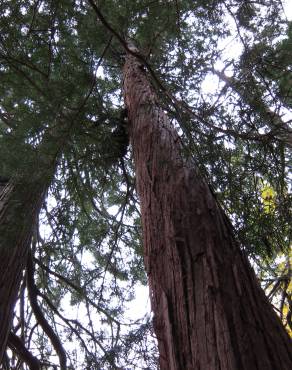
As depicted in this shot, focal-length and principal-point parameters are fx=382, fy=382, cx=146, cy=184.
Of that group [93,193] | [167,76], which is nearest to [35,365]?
[93,193]

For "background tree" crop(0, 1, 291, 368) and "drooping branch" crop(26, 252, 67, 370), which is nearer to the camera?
"background tree" crop(0, 1, 291, 368)

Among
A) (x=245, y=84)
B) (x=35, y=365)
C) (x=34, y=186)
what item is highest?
(x=245, y=84)

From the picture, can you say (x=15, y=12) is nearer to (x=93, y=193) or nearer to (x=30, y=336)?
(x=93, y=193)

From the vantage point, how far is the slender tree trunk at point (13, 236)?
2774mm

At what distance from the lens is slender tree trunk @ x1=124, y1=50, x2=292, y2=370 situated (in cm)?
130

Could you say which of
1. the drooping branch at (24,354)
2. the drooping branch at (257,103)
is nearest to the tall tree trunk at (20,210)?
the drooping branch at (24,354)

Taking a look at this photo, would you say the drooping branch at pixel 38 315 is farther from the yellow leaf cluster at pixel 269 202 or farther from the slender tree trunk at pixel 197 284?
the yellow leaf cluster at pixel 269 202

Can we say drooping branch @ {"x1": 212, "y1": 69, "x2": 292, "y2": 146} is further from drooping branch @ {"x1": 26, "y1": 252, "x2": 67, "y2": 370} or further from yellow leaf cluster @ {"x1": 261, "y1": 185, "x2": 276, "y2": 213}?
drooping branch @ {"x1": 26, "y1": 252, "x2": 67, "y2": 370}

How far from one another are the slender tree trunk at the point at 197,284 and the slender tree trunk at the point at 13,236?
37.5 inches

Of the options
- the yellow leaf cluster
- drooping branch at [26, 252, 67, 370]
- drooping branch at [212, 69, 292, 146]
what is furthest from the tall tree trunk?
the yellow leaf cluster

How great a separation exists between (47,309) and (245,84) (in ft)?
11.5

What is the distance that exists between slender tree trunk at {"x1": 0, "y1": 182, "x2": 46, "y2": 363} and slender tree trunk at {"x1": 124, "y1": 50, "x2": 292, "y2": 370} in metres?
0.95

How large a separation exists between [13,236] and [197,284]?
5.58 feet

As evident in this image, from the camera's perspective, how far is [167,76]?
3.48 meters
